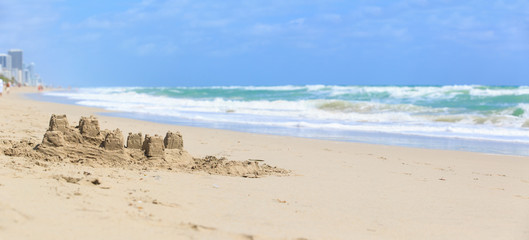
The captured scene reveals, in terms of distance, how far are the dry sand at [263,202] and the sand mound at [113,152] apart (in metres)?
0.14

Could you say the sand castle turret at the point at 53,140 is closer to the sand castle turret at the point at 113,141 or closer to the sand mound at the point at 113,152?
the sand mound at the point at 113,152

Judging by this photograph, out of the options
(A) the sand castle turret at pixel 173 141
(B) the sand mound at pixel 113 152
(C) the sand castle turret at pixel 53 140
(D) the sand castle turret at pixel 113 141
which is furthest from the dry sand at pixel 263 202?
(A) the sand castle turret at pixel 173 141

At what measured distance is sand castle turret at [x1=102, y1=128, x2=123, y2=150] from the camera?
5.18 meters

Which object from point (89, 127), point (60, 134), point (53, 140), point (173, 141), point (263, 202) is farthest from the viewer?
point (173, 141)

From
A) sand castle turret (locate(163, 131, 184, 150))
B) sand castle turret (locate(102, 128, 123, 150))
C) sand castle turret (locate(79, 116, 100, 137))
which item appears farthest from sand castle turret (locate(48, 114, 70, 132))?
sand castle turret (locate(163, 131, 184, 150))

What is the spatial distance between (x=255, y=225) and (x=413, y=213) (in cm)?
139

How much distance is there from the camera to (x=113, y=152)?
512cm

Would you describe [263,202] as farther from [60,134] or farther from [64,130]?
[64,130]

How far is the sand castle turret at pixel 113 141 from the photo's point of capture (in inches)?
204

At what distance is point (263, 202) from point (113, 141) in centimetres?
219

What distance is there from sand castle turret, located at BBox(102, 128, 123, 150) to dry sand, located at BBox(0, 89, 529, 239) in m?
0.43

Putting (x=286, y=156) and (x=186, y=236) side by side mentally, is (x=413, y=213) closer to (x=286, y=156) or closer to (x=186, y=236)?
(x=186, y=236)

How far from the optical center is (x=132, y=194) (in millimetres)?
3652

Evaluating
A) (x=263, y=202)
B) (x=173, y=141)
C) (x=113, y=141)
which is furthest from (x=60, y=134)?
(x=263, y=202)
